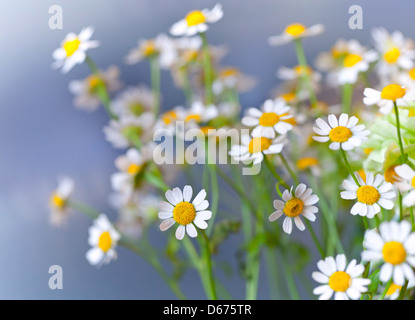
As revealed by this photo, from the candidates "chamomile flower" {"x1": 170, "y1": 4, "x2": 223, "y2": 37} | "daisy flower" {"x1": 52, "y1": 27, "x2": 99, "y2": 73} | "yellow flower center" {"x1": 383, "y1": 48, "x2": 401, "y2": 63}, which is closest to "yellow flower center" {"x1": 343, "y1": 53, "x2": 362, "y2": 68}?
"yellow flower center" {"x1": 383, "y1": 48, "x2": 401, "y2": 63}

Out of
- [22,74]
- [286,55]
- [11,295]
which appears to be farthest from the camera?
[286,55]

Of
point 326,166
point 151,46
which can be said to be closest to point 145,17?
point 151,46

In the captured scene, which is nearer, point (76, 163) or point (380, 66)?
point (380, 66)

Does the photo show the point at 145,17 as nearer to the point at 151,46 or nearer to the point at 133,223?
the point at 151,46

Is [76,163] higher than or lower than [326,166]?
higher

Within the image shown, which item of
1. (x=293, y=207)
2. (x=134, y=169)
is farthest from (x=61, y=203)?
(x=293, y=207)

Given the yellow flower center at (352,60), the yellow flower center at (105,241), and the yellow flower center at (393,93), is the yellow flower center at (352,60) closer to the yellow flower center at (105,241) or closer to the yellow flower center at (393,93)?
the yellow flower center at (393,93)

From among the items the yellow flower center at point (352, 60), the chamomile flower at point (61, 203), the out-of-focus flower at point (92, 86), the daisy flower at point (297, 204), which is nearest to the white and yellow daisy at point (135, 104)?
the out-of-focus flower at point (92, 86)
